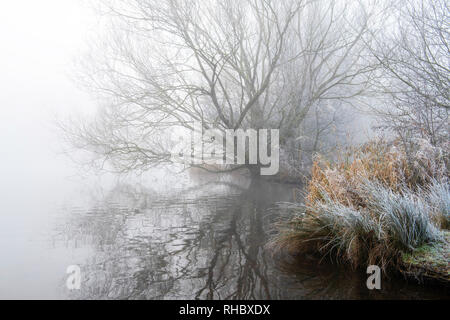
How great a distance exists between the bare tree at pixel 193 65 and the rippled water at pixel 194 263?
174 inches

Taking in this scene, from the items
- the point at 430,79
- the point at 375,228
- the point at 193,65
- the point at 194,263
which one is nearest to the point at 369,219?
the point at 375,228

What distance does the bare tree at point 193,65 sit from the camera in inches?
347

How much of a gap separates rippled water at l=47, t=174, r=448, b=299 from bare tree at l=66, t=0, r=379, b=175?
174 inches

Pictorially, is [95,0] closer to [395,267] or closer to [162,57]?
[162,57]

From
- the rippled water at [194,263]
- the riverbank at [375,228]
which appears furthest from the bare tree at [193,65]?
the riverbank at [375,228]

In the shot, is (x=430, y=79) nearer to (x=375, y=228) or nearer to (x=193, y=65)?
(x=375, y=228)

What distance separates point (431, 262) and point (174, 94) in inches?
321

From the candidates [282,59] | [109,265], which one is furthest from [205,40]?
[109,265]

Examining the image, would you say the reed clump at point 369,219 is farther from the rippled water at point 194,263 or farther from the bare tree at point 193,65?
the bare tree at point 193,65

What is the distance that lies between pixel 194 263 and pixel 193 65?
8.19m

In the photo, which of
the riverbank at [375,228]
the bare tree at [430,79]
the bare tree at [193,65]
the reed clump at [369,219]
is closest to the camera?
the riverbank at [375,228]

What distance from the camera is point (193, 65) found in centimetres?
1052

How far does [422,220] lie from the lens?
308cm
